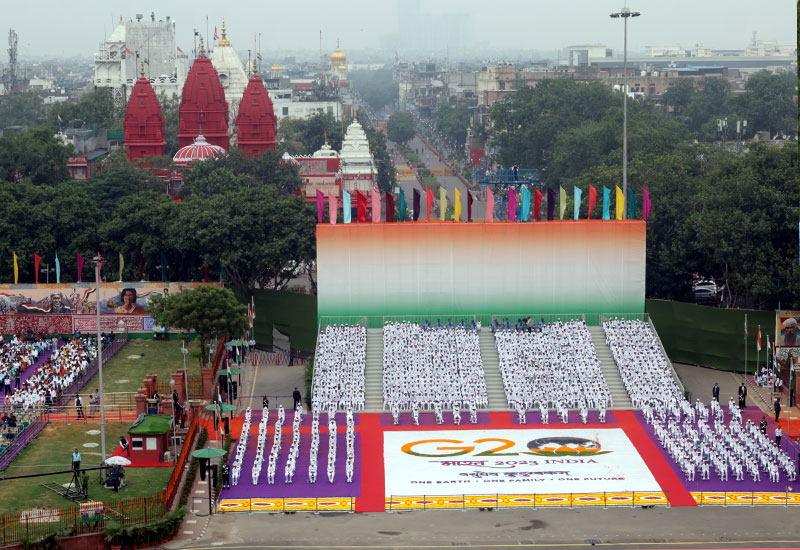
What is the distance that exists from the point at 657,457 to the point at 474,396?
847 cm

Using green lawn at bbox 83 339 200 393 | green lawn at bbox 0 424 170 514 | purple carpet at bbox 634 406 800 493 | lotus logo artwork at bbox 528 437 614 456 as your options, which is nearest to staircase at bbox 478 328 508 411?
lotus logo artwork at bbox 528 437 614 456

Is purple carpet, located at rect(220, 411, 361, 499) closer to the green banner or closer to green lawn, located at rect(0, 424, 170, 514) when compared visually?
green lawn, located at rect(0, 424, 170, 514)

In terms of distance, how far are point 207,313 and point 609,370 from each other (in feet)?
55.3

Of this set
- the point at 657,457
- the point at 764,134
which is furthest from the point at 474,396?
the point at 764,134

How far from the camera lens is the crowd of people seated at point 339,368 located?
1949 inches

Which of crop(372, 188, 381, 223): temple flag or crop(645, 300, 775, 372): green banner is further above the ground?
crop(372, 188, 381, 223): temple flag

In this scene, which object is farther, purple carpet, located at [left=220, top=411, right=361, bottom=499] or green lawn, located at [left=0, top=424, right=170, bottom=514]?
purple carpet, located at [left=220, top=411, right=361, bottom=499]

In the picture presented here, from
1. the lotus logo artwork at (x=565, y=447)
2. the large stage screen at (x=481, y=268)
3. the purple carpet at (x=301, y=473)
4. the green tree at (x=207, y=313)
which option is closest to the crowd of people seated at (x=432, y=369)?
the large stage screen at (x=481, y=268)

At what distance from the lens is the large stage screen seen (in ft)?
181

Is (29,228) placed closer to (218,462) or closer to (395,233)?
(395,233)

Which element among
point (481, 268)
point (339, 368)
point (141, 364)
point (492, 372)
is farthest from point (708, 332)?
point (141, 364)

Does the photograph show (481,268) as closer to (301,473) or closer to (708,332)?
(708,332)

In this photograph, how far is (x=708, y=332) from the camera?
56375mm

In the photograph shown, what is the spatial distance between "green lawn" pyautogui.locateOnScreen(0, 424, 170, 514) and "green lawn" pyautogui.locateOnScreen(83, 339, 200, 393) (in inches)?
239
